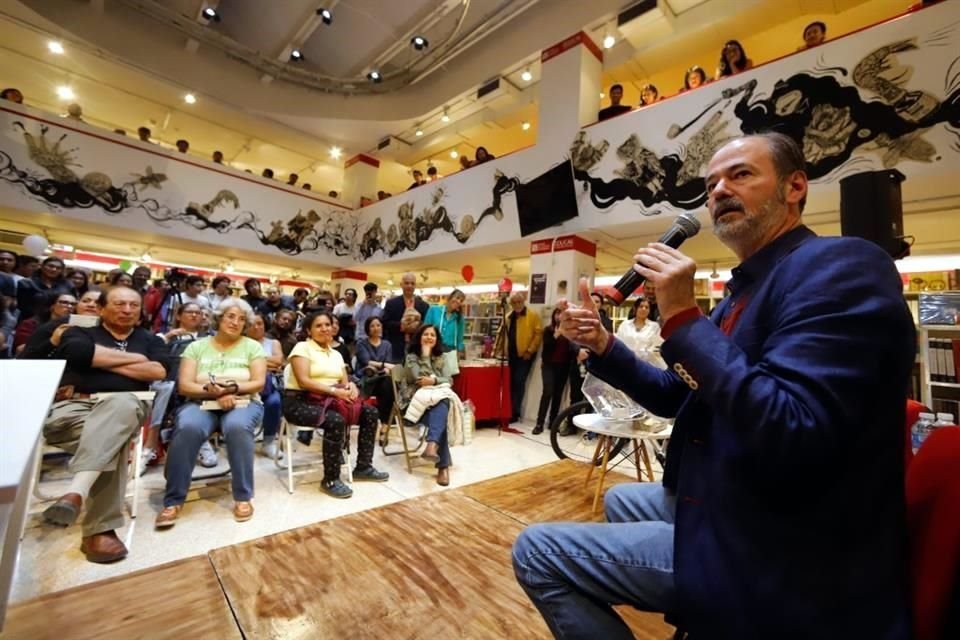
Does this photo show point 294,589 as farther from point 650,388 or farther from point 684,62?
point 684,62

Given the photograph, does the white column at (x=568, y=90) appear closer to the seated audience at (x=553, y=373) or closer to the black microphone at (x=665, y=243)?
the seated audience at (x=553, y=373)

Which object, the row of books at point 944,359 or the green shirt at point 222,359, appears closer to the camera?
the green shirt at point 222,359

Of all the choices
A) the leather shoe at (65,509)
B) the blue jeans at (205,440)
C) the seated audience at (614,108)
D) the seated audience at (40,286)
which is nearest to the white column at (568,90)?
the seated audience at (614,108)

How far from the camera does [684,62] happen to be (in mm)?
6121

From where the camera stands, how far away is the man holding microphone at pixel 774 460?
0.59 meters

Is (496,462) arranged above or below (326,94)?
below

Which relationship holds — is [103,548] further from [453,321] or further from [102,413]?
[453,321]

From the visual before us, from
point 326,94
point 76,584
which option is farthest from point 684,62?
point 76,584

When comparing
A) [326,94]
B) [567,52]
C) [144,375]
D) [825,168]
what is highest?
[326,94]

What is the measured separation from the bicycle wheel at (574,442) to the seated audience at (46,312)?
4250 millimetres

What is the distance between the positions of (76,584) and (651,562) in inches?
90.4

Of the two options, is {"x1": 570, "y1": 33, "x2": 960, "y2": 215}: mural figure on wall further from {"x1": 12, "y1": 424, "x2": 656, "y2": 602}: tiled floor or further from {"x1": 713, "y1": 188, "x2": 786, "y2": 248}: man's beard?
{"x1": 713, "y1": 188, "x2": 786, "y2": 248}: man's beard

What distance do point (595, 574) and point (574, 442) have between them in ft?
12.7

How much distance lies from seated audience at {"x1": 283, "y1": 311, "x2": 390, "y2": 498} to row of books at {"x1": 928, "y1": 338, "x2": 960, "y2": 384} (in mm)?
4442
